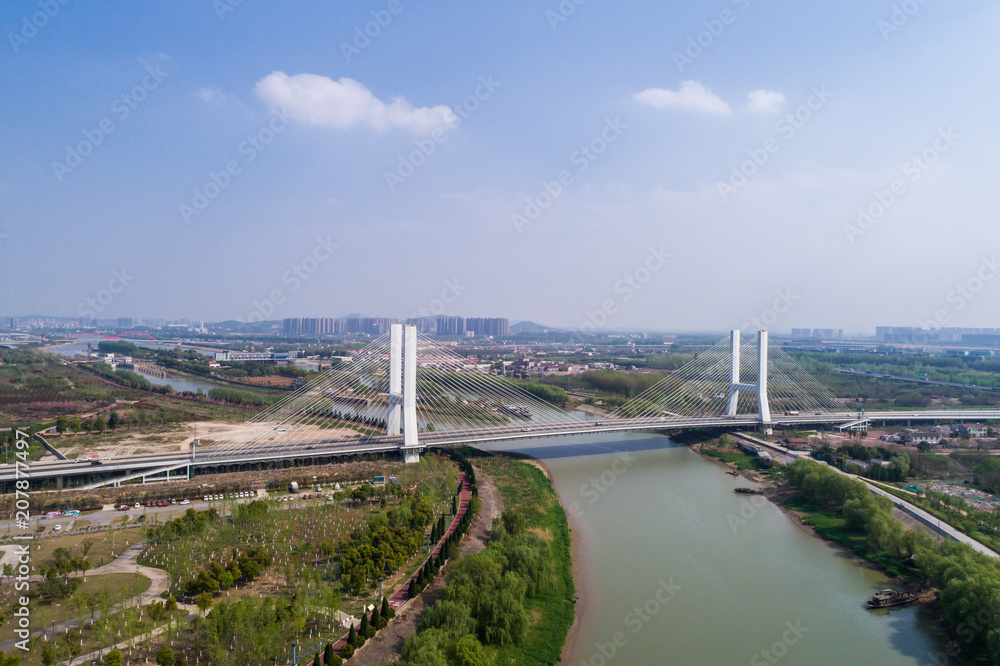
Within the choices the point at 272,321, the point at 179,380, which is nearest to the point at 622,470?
the point at 179,380

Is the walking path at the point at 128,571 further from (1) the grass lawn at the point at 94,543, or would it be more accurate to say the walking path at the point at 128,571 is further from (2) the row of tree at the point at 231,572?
(2) the row of tree at the point at 231,572

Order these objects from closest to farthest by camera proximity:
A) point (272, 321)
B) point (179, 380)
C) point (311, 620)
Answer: point (311, 620) → point (179, 380) → point (272, 321)

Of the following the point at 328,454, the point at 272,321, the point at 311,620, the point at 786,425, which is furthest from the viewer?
the point at 272,321

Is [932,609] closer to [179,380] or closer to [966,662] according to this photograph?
[966,662]

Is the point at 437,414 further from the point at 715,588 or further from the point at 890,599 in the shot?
the point at 890,599

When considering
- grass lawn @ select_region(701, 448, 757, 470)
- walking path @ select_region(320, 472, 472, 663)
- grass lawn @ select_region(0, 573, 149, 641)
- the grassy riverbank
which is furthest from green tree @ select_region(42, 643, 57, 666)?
grass lawn @ select_region(701, 448, 757, 470)

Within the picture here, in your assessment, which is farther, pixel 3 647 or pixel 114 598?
pixel 114 598
